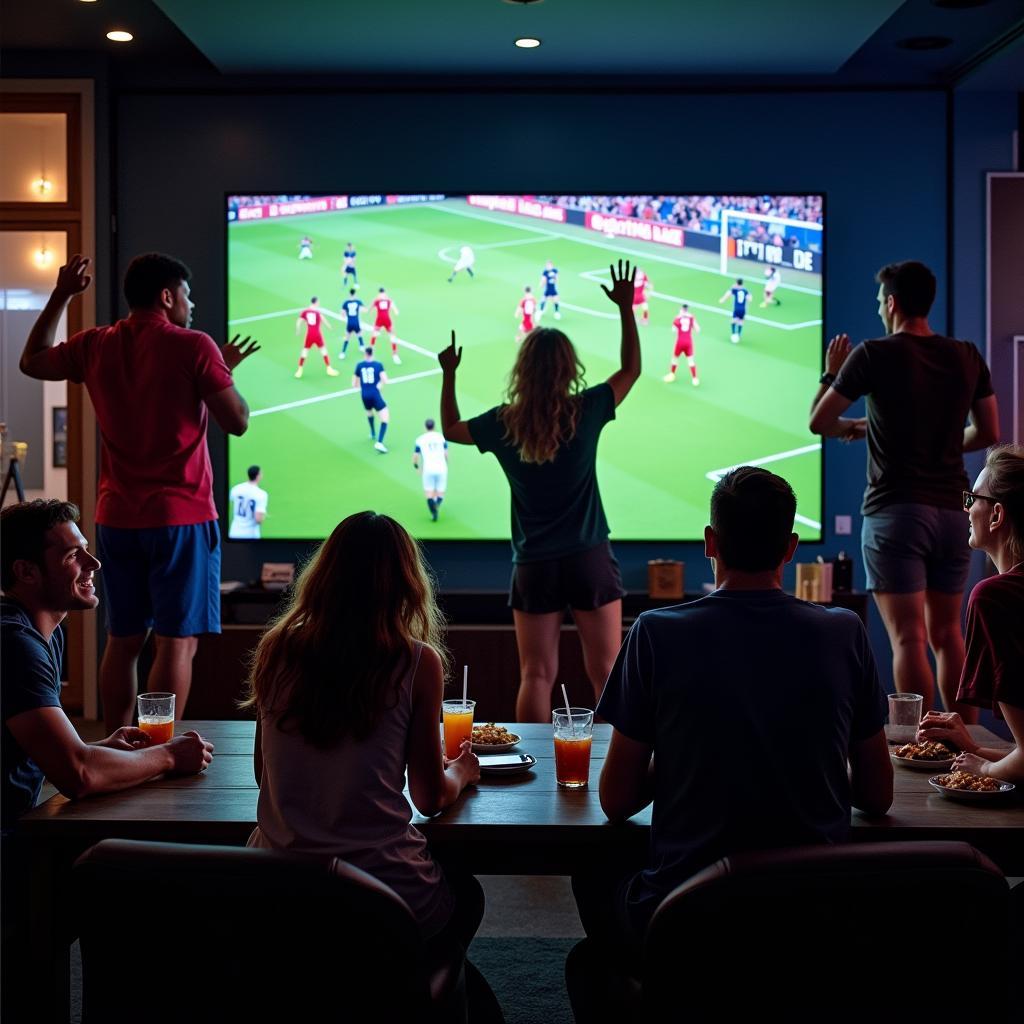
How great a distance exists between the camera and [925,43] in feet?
16.5

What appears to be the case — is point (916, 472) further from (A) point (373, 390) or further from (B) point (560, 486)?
(A) point (373, 390)

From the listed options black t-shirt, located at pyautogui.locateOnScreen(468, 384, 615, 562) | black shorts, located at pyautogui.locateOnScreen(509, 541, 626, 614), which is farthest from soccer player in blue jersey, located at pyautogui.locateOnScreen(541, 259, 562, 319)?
black shorts, located at pyautogui.locateOnScreen(509, 541, 626, 614)

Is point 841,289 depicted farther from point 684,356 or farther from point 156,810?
point 156,810

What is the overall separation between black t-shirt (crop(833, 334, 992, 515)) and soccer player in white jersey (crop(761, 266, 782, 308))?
1.90 meters

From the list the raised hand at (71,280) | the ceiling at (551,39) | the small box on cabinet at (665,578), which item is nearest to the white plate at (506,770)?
the raised hand at (71,280)

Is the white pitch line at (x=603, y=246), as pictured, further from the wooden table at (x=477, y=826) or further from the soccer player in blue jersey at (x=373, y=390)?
the wooden table at (x=477, y=826)

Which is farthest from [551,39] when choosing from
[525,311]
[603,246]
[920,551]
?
[920,551]

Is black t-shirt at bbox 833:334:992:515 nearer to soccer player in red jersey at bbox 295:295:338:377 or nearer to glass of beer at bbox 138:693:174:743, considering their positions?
glass of beer at bbox 138:693:174:743

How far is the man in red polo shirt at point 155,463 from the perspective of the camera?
10.8 feet

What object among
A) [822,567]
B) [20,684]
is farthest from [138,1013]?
[822,567]

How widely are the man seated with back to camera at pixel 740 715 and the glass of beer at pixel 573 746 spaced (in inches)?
9.5

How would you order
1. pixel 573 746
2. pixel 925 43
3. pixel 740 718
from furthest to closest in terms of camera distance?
pixel 925 43 → pixel 573 746 → pixel 740 718

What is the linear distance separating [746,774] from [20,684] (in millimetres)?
1151

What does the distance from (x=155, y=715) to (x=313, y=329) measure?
3568 mm
